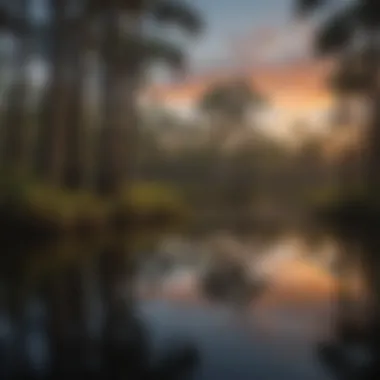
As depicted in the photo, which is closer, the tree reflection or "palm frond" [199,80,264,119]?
the tree reflection

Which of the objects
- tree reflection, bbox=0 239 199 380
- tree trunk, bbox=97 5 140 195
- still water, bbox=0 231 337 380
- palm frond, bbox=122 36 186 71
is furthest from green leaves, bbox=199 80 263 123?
tree reflection, bbox=0 239 199 380

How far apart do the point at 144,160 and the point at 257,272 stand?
1.48 feet

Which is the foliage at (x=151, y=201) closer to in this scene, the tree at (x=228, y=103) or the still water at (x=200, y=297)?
the still water at (x=200, y=297)

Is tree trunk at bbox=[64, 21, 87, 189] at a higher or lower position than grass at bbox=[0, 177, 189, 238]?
higher

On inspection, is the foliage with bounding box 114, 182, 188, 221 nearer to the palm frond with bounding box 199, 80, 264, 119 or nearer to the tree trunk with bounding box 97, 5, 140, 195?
the tree trunk with bounding box 97, 5, 140, 195

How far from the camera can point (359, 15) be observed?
1505 mm

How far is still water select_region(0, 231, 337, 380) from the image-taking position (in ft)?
3.68

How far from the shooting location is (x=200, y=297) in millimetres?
1392

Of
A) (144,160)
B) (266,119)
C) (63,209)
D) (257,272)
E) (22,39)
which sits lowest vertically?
(257,272)

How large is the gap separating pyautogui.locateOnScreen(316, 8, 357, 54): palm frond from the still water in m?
0.54

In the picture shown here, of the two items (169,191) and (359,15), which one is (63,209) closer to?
(169,191)

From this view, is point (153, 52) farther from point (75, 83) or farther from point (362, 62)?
point (362, 62)

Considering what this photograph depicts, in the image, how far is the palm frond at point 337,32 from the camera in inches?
58.6

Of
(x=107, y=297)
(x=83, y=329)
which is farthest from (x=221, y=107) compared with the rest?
(x=83, y=329)
